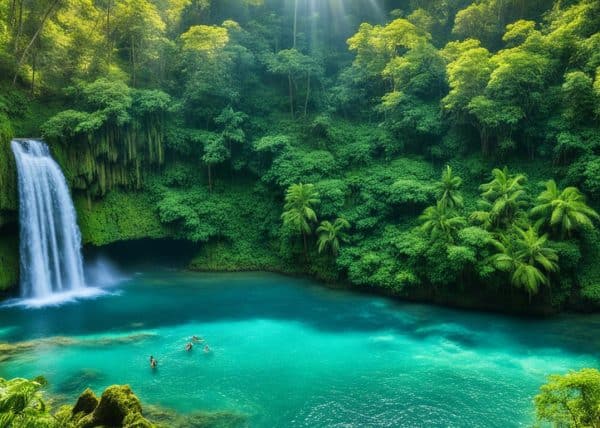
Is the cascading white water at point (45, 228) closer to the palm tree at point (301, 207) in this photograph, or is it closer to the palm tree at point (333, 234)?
the palm tree at point (301, 207)

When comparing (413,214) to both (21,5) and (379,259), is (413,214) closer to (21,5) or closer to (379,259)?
(379,259)

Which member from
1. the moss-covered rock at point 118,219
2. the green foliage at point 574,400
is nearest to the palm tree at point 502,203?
the green foliage at point 574,400

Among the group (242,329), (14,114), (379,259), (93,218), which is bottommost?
(242,329)

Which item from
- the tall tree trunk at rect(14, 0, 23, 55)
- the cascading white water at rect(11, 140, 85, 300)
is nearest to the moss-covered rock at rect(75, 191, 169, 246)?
the cascading white water at rect(11, 140, 85, 300)

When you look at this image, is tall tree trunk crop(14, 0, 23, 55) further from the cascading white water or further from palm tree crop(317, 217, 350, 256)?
palm tree crop(317, 217, 350, 256)

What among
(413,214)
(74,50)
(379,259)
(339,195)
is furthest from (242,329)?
(74,50)

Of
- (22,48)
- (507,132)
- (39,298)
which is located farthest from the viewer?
(22,48)
